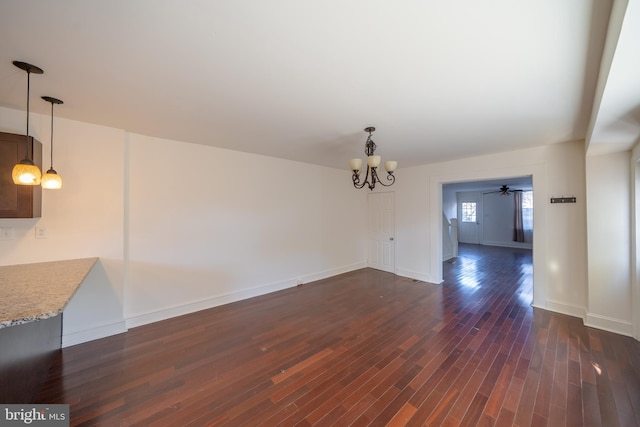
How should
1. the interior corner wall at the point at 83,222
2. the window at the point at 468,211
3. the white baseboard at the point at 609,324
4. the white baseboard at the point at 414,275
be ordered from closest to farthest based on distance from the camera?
the interior corner wall at the point at 83,222 < the white baseboard at the point at 609,324 < the white baseboard at the point at 414,275 < the window at the point at 468,211

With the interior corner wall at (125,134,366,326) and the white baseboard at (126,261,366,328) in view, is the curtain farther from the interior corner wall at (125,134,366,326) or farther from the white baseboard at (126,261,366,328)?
the white baseboard at (126,261,366,328)

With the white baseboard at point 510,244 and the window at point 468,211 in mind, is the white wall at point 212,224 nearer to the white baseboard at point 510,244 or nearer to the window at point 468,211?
the white baseboard at point 510,244

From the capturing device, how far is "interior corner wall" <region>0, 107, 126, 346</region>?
2.37 m

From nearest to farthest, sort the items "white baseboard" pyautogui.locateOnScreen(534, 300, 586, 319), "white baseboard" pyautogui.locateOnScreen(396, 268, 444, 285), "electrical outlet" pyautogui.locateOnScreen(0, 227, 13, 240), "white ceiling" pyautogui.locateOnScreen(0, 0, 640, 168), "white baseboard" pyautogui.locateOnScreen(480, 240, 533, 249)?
1. "white ceiling" pyautogui.locateOnScreen(0, 0, 640, 168)
2. "electrical outlet" pyautogui.locateOnScreen(0, 227, 13, 240)
3. "white baseboard" pyautogui.locateOnScreen(534, 300, 586, 319)
4. "white baseboard" pyautogui.locateOnScreen(396, 268, 444, 285)
5. "white baseboard" pyautogui.locateOnScreen(480, 240, 533, 249)

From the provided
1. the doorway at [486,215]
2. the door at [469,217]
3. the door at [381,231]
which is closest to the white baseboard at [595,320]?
the door at [381,231]

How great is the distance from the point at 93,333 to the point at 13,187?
176cm

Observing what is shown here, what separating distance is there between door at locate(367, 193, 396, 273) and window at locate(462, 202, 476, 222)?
6.92m

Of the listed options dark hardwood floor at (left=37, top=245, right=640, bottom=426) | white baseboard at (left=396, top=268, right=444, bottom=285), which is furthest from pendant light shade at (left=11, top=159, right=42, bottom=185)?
white baseboard at (left=396, top=268, right=444, bottom=285)

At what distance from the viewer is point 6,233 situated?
89.7 inches

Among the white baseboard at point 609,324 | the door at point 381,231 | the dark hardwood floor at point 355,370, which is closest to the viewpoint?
the dark hardwood floor at point 355,370

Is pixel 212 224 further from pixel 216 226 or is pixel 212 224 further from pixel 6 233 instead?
pixel 6 233

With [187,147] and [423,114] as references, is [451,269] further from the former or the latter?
[187,147]

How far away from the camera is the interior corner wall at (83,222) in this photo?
2.37m

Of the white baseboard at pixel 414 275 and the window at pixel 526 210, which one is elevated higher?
the window at pixel 526 210
